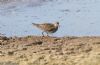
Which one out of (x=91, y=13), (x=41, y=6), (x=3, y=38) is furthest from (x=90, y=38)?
(x=41, y=6)

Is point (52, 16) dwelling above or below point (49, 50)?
below

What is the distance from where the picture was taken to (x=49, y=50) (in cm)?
1007

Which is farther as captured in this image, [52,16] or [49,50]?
[52,16]

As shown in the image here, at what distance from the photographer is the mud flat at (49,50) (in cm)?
892

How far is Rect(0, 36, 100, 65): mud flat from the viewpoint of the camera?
351 inches

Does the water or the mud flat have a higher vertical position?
the mud flat

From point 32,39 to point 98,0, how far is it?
745 centimetres

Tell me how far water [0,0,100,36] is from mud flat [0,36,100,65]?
1534mm

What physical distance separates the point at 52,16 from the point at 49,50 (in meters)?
5.70

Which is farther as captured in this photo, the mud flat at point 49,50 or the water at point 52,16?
the water at point 52,16

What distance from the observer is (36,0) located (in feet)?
66.5

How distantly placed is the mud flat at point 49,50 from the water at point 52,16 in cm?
153

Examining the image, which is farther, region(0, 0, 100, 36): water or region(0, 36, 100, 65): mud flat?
region(0, 0, 100, 36): water

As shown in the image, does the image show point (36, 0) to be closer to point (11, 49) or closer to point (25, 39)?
point (25, 39)
